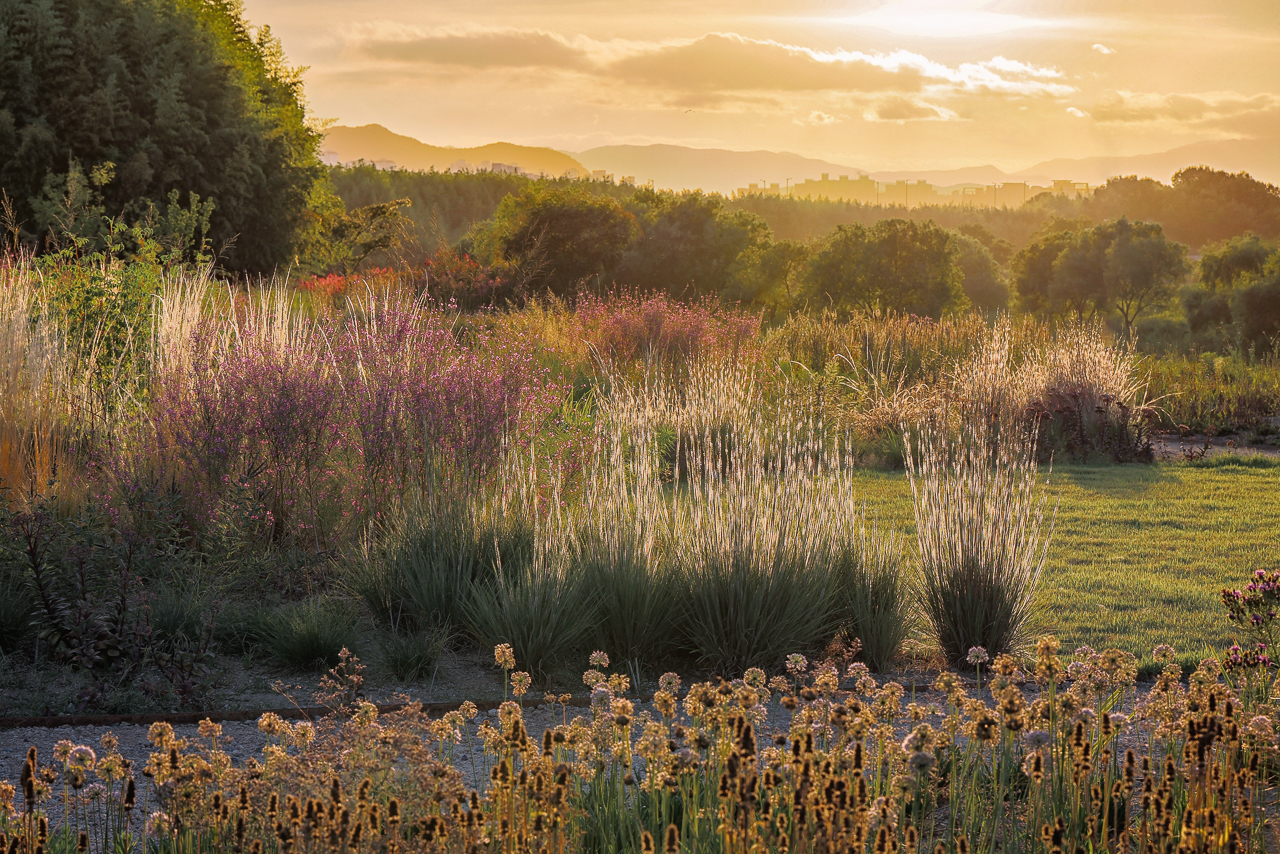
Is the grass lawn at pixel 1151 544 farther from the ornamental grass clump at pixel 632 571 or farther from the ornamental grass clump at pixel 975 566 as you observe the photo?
the ornamental grass clump at pixel 632 571

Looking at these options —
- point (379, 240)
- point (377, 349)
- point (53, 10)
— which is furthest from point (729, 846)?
point (379, 240)

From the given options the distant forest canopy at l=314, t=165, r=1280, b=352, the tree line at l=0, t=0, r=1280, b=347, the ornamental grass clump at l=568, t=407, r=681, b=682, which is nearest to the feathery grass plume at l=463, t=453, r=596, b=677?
the ornamental grass clump at l=568, t=407, r=681, b=682

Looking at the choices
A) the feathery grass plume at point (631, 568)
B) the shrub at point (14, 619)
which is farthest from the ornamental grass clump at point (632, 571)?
the shrub at point (14, 619)

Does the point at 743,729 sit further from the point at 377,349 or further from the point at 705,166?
the point at 705,166

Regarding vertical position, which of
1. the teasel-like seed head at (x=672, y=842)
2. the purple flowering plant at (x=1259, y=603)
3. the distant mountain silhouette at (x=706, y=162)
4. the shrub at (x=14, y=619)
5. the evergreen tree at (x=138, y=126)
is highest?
the distant mountain silhouette at (x=706, y=162)

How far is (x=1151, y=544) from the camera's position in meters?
7.58

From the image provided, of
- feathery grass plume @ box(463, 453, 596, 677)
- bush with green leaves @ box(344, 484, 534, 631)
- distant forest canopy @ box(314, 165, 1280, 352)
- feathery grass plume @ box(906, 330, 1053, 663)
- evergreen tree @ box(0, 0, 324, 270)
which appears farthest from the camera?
distant forest canopy @ box(314, 165, 1280, 352)

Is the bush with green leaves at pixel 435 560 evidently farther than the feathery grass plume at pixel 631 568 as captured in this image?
Yes

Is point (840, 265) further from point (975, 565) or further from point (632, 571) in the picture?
point (632, 571)

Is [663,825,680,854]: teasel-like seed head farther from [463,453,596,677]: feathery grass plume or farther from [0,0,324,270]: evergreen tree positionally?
[0,0,324,270]: evergreen tree

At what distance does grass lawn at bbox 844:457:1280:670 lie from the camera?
18.3ft

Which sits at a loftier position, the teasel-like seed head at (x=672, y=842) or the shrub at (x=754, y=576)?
the teasel-like seed head at (x=672, y=842)

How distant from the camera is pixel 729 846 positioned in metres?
1.91

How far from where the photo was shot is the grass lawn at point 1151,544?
5.57 metres
